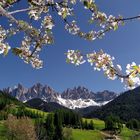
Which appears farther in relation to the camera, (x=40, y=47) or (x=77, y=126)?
(x=77, y=126)

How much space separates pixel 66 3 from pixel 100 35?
89cm

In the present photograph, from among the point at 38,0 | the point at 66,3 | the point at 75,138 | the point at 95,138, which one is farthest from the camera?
the point at 95,138

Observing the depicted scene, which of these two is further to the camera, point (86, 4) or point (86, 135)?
point (86, 135)

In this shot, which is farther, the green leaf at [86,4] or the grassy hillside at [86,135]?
the grassy hillside at [86,135]

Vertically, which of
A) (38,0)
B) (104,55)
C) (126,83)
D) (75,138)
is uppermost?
(75,138)

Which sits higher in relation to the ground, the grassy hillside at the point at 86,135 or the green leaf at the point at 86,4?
the grassy hillside at the point at 86,135

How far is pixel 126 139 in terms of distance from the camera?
16225 centimetres

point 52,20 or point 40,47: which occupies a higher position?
point 52,20

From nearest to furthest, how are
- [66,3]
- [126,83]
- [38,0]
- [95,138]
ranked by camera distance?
[126,83] < [38,0] < [66,3] < [95,138]

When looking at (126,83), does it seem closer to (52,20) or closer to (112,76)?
(112,76)

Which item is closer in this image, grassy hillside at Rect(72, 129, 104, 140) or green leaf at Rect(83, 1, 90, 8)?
green leaf at Rect(83, 1, 90, 8)

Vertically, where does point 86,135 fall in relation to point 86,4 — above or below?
above

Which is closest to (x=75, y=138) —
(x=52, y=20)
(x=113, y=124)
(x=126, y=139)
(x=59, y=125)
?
(x=59, y=125)

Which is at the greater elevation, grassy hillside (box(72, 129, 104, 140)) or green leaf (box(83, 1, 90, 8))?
grassy hillside (box(72, 129, 104, 140))
